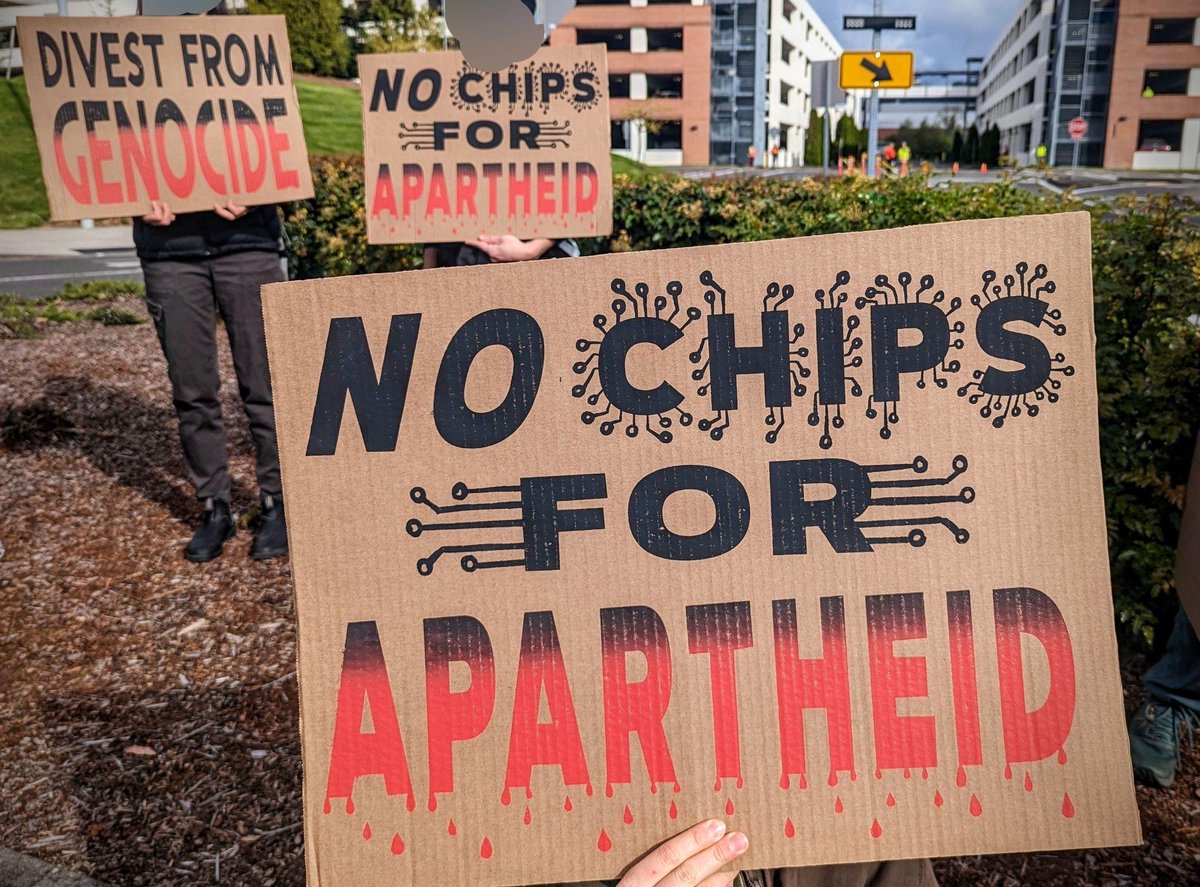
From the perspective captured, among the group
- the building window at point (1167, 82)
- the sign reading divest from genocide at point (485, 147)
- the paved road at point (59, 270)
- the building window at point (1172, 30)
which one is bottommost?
the paved road at point (59, 270)

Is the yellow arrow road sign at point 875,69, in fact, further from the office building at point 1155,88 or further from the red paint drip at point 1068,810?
the office building at point 1155,88

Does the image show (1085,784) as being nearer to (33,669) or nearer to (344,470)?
(344,470)

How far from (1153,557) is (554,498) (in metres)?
2.58

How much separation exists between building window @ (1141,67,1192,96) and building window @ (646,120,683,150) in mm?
24549

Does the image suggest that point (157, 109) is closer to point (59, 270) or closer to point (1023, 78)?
point (59, 270)

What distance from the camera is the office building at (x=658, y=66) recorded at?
5303 centimetres

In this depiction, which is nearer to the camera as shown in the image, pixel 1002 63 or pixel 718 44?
pixel 718 44

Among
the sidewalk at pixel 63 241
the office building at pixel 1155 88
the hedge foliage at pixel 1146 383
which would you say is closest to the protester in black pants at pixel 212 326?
the hedge foliage at pixel 1146 383

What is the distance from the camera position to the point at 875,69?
1673cm

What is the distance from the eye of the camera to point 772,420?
3.69 ft

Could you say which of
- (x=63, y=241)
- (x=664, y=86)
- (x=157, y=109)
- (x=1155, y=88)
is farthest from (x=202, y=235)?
(x=1155, y=88)

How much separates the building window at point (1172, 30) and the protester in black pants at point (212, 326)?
5879cm

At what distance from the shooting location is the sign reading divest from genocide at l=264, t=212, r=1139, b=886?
1.10m

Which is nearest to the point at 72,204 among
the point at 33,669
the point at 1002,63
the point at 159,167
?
the point at 159,167
